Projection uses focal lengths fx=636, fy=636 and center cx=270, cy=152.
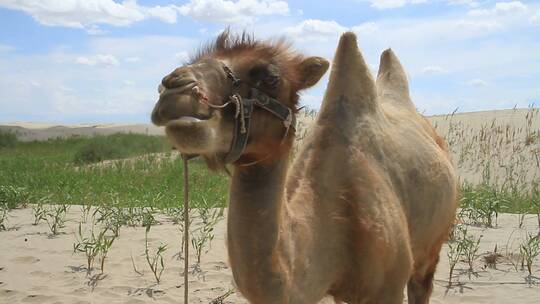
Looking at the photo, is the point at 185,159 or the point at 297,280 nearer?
the point at 185,159

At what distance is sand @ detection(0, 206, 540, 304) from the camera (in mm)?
5199

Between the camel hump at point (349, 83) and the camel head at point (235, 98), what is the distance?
0.92 metres

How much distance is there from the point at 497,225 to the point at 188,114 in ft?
20.3

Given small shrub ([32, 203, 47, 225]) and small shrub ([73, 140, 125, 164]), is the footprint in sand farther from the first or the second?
small shrub ([73, 140, 125, 164])

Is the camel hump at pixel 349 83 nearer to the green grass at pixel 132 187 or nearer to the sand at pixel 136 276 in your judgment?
the green grass at pixel 132 187

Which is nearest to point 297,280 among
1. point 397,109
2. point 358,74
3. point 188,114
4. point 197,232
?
point 188,114

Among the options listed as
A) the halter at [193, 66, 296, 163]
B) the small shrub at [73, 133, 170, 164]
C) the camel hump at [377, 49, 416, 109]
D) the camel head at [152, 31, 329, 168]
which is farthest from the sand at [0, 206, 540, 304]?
the small shrub at [73, 133, 170, 164]

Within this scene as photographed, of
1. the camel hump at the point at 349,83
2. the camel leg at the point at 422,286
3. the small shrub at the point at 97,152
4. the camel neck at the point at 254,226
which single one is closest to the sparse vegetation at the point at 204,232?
the camel leg at the point at 422,286

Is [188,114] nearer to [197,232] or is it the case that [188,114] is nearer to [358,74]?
[358,74]

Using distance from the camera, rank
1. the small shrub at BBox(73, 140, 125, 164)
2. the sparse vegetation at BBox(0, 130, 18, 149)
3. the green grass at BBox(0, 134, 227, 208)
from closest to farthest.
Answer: the green grass at BBox(0, 134, 227, 208) → the small shrub at BBox(73, 140, 125, 164) → the sparse vegetation at BBox(0, 130, 18, 149)

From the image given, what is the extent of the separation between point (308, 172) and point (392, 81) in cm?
249

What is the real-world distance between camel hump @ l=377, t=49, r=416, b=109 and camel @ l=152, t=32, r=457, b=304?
0.86 meters

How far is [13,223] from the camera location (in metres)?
7.53

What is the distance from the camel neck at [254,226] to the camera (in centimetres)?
255
